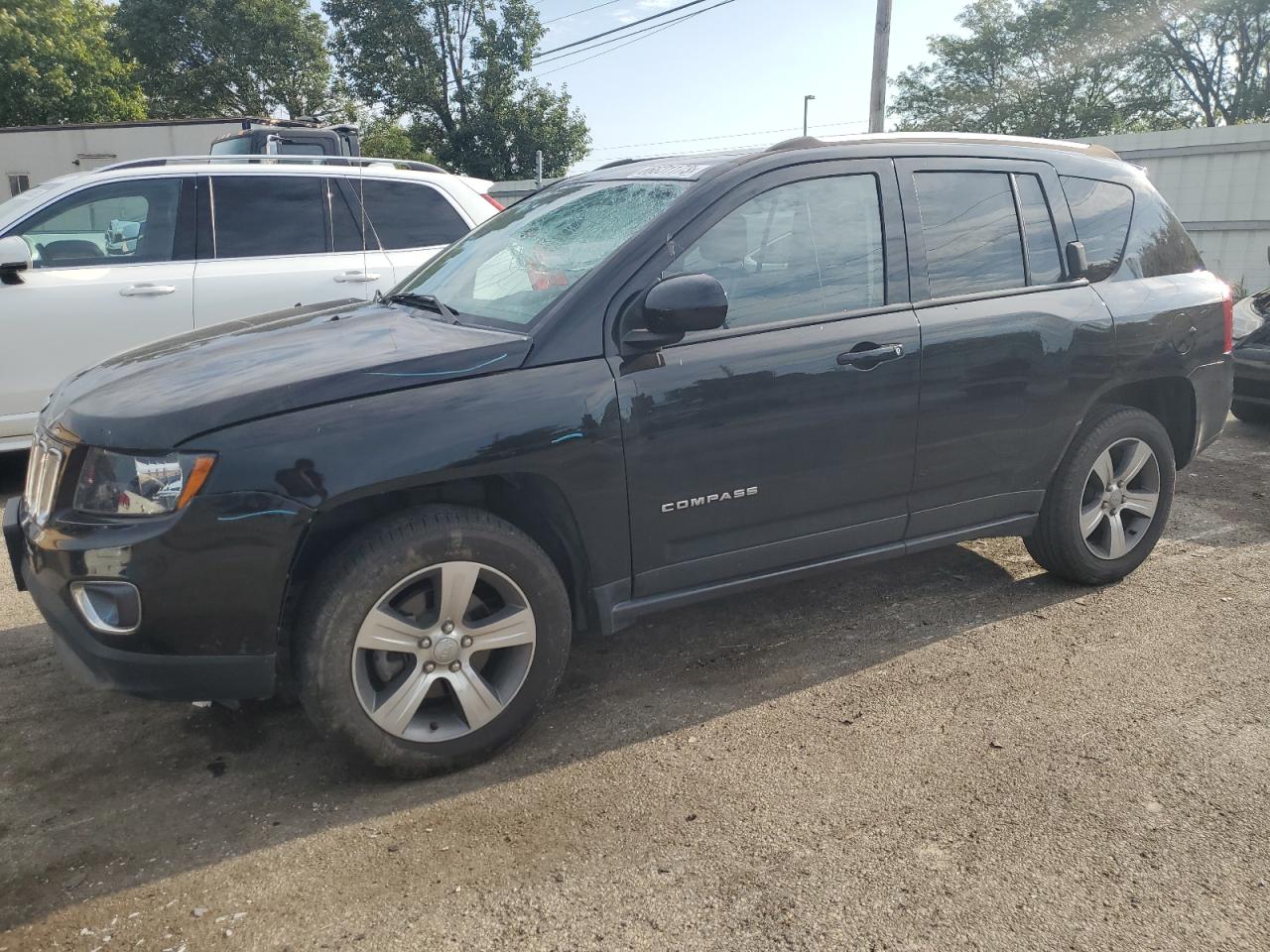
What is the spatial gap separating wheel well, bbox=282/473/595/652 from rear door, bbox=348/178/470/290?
391cm

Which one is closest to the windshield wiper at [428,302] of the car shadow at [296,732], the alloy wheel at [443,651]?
the alloy wheel at [443,651]

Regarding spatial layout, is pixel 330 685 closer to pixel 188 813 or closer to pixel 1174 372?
pixel 188 813

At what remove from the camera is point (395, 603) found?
9.13 feet

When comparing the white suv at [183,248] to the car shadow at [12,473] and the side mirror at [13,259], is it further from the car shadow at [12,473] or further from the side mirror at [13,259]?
the car shadow at [12,473]

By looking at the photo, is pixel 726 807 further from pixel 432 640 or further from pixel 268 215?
pixel 268 215

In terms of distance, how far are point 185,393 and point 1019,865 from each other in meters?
2.54

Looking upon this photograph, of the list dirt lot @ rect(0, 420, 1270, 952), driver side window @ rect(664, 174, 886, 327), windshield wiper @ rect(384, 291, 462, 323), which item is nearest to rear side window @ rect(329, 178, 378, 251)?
windshield wiper @ rect(384, 291, 462, 323)

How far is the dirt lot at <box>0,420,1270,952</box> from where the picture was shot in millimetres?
2291

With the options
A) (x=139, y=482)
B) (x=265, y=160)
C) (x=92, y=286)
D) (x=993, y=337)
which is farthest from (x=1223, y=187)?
(x=139, y=482)

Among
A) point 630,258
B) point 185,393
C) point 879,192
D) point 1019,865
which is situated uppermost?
point 879,192

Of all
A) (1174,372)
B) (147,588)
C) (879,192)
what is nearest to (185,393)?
(147,588)

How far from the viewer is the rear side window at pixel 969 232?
3.64 meters

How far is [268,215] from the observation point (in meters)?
6.27

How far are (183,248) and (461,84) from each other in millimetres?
33654
